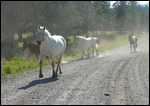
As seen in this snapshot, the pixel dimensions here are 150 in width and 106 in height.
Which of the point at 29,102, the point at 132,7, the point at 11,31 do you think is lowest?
the point at 29,102

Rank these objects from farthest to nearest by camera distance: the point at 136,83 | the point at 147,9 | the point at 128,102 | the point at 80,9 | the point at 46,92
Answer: the point at 147,9
the point at 80,9
the point at 136,83
the point at 46,92
the point at 128,102

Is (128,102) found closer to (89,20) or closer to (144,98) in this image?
(144,98)

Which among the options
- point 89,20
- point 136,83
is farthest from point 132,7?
point 136,83

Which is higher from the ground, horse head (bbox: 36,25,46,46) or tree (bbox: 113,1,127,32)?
tree (bbox: 113,1,127,32)

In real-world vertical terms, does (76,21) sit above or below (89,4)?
below

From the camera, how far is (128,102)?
5746 millimetres

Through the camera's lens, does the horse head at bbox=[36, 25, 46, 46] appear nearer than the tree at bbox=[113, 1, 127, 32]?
Yes

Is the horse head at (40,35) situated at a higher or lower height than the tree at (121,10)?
lower

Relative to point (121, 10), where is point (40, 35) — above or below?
below

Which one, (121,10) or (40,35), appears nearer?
(40,35)

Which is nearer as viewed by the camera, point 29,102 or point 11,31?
point 29,102

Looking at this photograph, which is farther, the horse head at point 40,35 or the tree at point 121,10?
the tree at point 121,10

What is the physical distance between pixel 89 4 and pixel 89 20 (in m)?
3.09

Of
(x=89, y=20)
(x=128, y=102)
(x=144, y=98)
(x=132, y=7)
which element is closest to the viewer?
(x=128, y=102)
